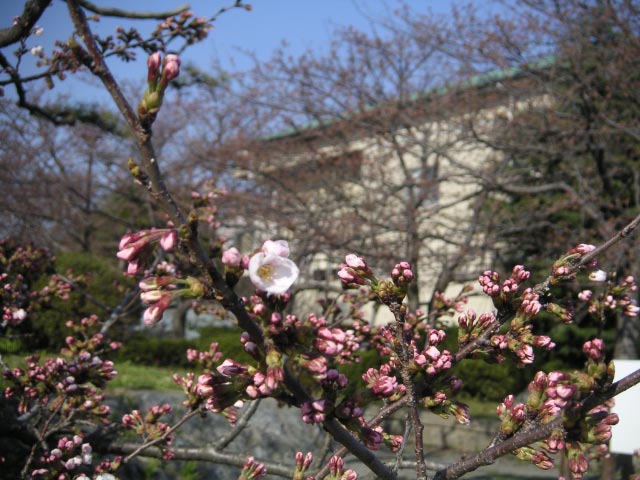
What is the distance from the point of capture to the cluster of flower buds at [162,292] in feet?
3.35

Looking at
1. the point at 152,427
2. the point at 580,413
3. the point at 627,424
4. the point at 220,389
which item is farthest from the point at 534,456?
the point at 627,424

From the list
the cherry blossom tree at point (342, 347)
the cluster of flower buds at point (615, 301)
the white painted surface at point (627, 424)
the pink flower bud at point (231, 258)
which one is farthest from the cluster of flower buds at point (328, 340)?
the white painted surface at point (627, 424)

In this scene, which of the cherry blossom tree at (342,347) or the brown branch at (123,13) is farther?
the brown branch at (123,13)

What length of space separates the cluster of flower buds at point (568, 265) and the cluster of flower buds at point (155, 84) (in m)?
1.17

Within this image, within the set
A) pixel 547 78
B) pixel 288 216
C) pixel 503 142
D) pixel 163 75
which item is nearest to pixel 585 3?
pixel 547 78

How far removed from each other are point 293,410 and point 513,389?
5.29 metres

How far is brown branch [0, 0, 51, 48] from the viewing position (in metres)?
2.78

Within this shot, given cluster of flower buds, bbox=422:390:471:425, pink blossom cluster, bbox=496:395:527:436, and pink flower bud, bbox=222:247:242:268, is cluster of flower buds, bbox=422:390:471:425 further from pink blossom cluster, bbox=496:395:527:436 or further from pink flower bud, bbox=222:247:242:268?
pink flower bud, bbox=222:247:242:268

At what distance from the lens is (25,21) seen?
2.80 metres

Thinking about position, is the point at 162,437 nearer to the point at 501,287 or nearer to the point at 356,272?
the point at 356,272

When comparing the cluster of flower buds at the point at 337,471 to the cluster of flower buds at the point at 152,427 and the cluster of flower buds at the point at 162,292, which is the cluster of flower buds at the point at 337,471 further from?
the cluster of flower buds at the point at 152,427

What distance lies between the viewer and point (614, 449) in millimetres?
3082

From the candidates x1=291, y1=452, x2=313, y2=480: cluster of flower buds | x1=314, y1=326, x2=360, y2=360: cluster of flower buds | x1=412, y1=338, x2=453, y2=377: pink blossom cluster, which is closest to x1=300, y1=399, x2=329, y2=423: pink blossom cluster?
x1=314, y1=326, x2=360, y2=360: cluster of flower buds

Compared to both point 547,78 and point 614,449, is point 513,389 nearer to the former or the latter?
point 547,78
